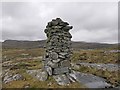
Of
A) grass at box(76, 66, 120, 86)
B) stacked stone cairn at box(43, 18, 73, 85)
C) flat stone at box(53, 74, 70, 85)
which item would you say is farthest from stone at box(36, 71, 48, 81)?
grass at box(76, 66, 120, 86)

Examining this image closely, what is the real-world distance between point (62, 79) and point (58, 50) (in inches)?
184

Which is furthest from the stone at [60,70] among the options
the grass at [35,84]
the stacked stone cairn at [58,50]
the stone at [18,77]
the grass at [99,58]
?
A: the grass at [99,58]

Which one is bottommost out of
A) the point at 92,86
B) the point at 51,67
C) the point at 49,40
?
the point at 92,86

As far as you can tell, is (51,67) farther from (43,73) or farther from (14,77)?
(14,77)

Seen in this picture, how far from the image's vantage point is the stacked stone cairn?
36.0 metres

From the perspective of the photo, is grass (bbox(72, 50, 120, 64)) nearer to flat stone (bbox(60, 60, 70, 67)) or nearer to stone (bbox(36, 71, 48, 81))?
flat stone (bbox(60, 60, 70, 67))

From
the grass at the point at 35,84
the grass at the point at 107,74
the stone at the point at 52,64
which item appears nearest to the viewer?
the grass at the point at 35,84

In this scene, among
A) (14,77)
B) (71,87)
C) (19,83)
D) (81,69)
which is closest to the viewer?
(71,87)

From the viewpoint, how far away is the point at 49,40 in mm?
37500

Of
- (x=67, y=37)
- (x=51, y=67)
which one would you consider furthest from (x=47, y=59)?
(x=67, y=37)

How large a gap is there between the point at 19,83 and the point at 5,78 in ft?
20.0

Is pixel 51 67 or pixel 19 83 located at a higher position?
pixel 51 67

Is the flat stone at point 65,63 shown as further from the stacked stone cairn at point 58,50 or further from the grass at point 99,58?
the grass at point 99,58

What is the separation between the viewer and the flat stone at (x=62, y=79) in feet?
113
